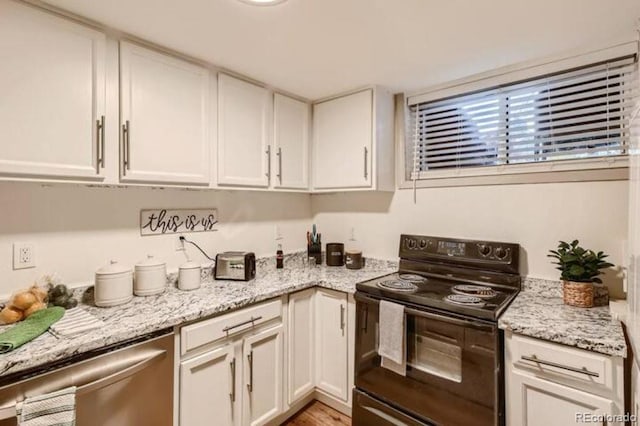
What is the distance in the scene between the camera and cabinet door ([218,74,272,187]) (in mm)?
1899

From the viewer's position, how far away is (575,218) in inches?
66.8

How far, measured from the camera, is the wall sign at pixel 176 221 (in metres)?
1.84

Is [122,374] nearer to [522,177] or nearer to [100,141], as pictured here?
[100,141]

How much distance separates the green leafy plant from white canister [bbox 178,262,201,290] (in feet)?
6.21

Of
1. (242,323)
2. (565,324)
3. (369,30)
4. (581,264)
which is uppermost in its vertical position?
(369,30)

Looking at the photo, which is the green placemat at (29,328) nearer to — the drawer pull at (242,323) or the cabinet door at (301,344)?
the drawer pull at (242,323)

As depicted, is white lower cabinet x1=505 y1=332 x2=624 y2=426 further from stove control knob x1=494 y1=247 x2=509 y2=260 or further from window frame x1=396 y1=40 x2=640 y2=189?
window frame x1=396 y1=40 x2=640 y2=189

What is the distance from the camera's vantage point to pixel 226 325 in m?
1.55

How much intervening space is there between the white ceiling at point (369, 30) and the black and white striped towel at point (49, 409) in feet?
4.77

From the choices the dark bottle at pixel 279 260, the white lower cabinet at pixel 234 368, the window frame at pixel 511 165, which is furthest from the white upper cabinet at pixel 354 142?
the white lower cabinet at pixel 234 368

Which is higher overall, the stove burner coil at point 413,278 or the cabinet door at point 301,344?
the stove burner coil at point 413,278

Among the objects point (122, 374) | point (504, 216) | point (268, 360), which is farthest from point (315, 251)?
point (122, 374)

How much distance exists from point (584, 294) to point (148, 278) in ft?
6.97

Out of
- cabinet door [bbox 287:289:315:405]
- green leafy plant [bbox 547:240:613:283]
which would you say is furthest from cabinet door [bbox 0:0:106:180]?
green leafy plant [bbox 547:240:613:283]
